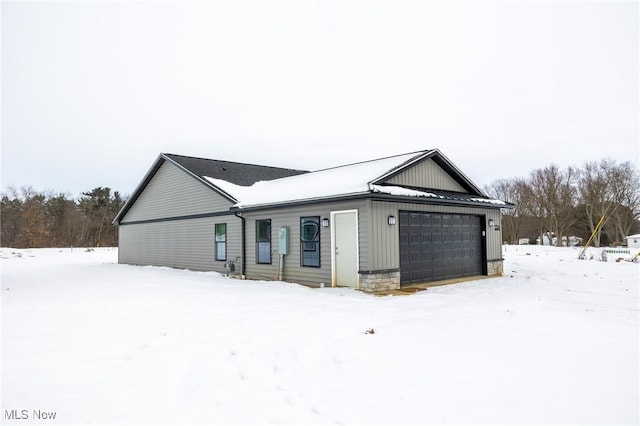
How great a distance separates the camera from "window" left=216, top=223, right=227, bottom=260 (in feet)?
44.3

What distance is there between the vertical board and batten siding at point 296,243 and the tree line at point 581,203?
3207 cm

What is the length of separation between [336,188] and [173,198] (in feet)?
28.7

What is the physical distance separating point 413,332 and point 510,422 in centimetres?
245

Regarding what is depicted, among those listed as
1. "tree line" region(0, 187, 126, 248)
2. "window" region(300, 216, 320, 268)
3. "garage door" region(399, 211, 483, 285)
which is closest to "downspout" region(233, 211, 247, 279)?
"window" region(300, 216, 320, 268)

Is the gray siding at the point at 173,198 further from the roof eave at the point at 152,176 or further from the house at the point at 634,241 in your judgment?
the house at the point at 634,241

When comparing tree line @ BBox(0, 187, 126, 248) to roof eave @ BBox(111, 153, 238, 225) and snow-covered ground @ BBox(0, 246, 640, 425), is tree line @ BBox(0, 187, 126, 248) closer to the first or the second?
roof eave @ BBox(111, 153, 238, 225)

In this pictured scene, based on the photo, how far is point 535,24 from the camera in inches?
526

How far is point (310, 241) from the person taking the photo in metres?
10.7

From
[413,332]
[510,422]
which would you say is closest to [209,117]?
[413,332]

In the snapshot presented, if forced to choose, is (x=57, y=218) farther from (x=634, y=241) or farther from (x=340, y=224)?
(x=634, y=241)

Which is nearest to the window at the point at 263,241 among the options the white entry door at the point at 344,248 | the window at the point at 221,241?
the window at the point at 221,241

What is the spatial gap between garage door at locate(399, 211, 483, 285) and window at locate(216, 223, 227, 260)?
243 inches

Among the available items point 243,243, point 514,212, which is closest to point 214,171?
point 243,243

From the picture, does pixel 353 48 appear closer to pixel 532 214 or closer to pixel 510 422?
pixel 510 422
